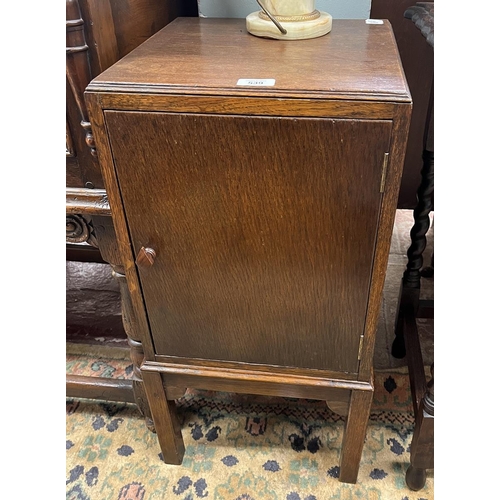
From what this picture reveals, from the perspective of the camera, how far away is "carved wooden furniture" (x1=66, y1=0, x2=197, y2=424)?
28.9 inches

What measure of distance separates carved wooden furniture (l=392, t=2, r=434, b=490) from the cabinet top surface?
0.14 meters

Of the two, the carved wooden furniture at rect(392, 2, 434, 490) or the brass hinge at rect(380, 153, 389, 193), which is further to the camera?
the carved wooden furniture at rect(392, 2, 434, 490)

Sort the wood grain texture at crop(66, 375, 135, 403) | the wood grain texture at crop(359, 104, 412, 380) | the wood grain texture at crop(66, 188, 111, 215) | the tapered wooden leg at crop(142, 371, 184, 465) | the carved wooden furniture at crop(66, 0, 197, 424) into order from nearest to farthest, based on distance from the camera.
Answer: the wood grain texture at crop(359, 104, 412, 380) < the carved wooden furniture at crop(66, 0, 197, 424) < the wood grain texture at crop(66, 188, 111, 215) < the tapered wooden leg at crop(142, 371, 184, 465) < the wood grain texture at crop(66, 375, 135, 403)

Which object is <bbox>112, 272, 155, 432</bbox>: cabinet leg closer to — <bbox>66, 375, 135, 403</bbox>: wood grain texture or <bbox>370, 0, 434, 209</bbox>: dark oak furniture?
<bbox>66, 375, 135, 403</bbox>: wood grain texture

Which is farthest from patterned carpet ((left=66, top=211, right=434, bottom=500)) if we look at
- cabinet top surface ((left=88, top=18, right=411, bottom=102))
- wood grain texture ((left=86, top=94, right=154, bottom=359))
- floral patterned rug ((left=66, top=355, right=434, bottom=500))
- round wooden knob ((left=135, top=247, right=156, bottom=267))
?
cabinet top surface ((left=88, top=18, right=411, bottom=102))

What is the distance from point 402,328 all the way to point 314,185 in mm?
716

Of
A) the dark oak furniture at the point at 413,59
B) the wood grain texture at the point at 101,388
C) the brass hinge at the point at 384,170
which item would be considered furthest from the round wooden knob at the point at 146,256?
the dark oak furniture at the point at 413,59

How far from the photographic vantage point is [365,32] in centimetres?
84

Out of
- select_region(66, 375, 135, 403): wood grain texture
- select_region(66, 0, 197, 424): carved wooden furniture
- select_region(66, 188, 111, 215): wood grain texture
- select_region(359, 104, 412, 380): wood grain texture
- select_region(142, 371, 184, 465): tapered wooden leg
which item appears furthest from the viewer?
select_region(66, 375, 135, 403): wood grain texture

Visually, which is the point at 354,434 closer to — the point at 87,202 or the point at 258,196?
the point at 258,196

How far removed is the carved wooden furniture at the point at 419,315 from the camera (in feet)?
2.97

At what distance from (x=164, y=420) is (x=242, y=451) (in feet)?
0.69

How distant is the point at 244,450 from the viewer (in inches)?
43.4

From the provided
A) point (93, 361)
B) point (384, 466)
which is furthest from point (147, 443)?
point (384, 466)
